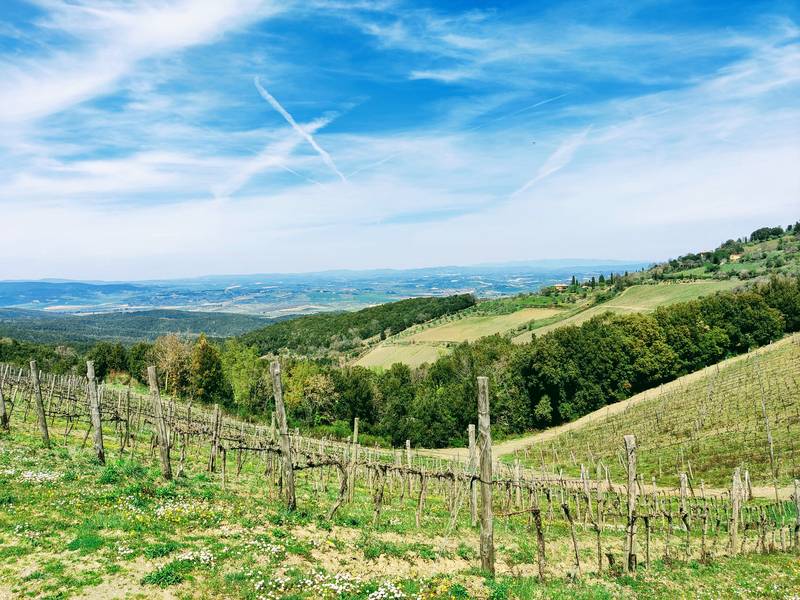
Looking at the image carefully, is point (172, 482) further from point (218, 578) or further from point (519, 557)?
point (519, 557)

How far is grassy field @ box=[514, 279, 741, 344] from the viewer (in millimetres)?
104000

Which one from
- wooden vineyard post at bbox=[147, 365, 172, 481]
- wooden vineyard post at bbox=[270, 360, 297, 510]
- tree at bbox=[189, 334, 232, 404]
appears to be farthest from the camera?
tree at bbox=[189, 334, 232, 404]

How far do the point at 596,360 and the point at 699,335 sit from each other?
18.7m

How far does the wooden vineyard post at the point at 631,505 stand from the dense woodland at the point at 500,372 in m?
59.2

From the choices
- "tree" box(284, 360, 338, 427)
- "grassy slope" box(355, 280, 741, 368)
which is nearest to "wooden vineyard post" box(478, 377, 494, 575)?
"tree" box(284, 360, 338, 427)

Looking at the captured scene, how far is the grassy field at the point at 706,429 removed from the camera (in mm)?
35250

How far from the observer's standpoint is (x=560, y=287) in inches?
6255

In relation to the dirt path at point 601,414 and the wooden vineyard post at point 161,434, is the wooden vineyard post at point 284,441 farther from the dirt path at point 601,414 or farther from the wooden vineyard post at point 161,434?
the dirt path at point 601,414

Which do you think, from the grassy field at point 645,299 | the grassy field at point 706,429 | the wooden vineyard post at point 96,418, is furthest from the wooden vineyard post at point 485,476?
the grassy field at point 645,299

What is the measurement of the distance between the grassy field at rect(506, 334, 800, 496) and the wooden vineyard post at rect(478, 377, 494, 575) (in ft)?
65.2

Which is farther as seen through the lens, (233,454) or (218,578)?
(233,454)

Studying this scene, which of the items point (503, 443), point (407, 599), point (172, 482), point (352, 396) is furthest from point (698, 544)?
point (352, 396)

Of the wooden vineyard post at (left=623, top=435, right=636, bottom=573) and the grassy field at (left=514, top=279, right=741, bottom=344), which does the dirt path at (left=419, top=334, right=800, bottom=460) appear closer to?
the grassy field at (left=514, top=279, right=741, bottom=344)

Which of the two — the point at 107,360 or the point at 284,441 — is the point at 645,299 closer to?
the point at 284,441
